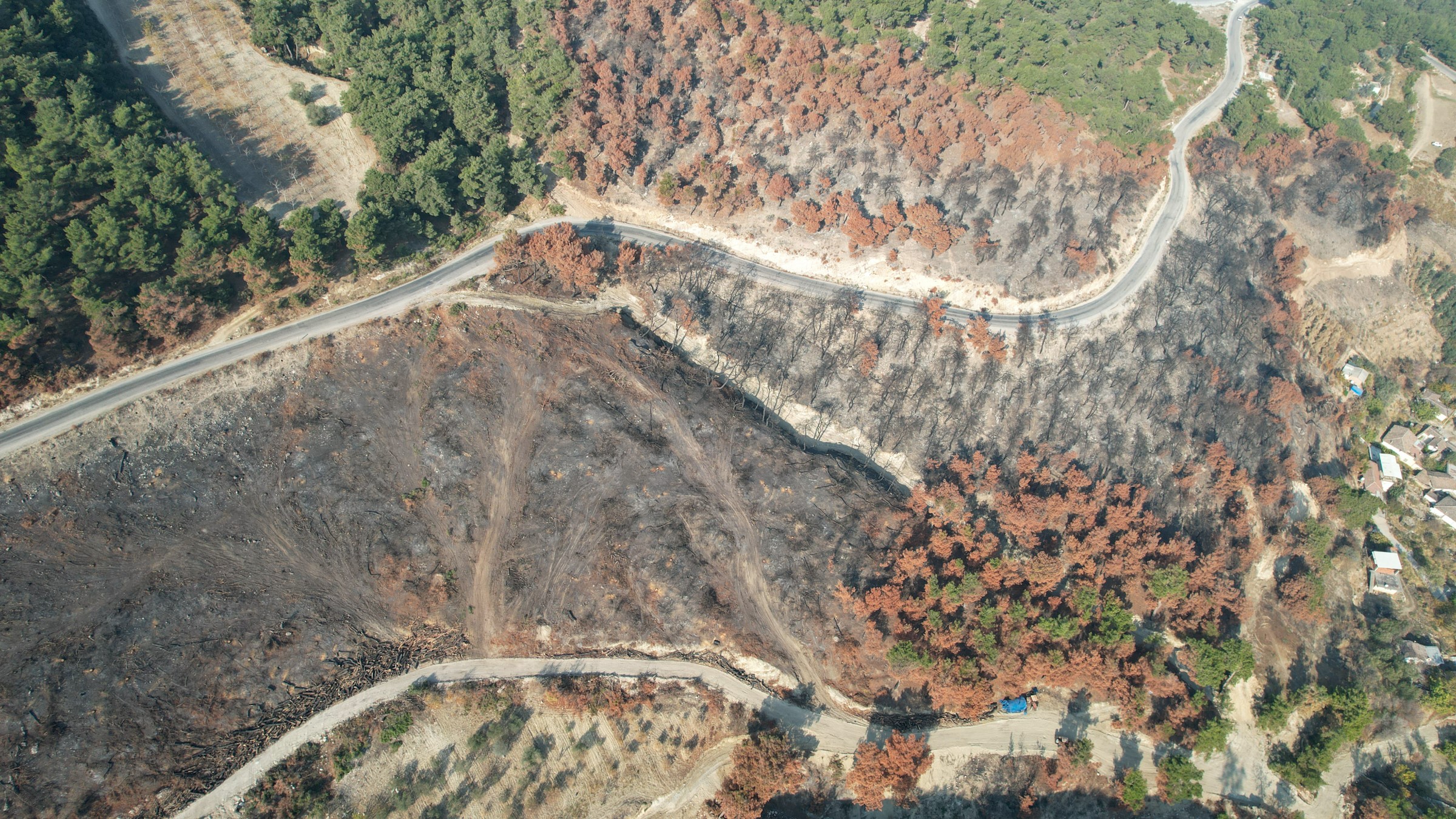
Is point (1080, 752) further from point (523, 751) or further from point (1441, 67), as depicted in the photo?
point (1441, 67)

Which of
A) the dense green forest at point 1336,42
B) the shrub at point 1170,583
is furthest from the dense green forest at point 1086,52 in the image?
the shrub at point 1170,583

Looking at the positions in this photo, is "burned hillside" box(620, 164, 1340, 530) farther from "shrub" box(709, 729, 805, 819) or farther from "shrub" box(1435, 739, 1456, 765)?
"shrub" box(709, 729, 805, 819)

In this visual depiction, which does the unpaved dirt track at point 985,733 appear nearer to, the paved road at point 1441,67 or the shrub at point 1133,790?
the shrub at point 1133,790

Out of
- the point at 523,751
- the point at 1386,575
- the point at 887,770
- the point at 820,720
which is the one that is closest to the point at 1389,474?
the point at 1386,575

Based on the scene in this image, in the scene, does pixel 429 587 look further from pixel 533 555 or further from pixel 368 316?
pixel 368 316

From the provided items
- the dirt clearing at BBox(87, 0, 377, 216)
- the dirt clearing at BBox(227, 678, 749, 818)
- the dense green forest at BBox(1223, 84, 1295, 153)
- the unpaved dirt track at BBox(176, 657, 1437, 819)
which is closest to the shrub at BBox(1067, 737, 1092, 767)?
the unpaved dirt track at BBox(176, 657, 1437, 819)
